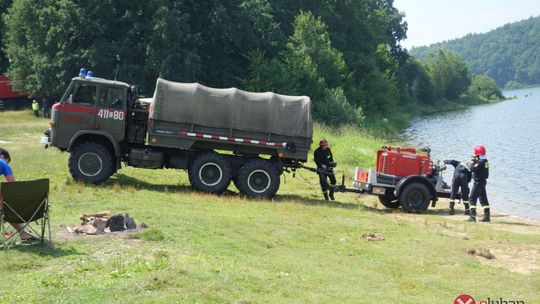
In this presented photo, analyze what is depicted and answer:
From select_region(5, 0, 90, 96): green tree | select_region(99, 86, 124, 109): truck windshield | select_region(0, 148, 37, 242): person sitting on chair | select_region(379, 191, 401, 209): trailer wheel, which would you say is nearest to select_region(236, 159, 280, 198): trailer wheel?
select_region(379, 191, 401, 209): trailer wheel

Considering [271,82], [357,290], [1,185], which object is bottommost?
[357,290]

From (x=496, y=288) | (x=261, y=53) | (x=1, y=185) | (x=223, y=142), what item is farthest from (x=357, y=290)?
(x=261, y=53)

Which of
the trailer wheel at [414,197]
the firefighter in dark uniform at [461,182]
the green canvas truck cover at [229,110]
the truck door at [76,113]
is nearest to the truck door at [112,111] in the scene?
the truck door at [76,113]

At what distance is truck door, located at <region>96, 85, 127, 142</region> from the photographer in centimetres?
1827

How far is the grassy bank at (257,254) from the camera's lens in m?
8.50

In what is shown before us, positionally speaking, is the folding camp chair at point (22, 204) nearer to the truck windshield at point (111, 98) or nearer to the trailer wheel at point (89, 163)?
the trailer wheel at point (89, 163)

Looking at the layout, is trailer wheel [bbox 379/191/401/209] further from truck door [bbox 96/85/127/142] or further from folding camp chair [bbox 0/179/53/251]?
folding camp chair [bbox 0/179/53/251]

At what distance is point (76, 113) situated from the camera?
59.7 ft

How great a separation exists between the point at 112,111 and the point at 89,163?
1.70 m

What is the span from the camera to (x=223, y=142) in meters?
18.1

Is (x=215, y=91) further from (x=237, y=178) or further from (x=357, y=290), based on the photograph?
(x=357, y=290)

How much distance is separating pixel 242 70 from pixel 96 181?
1641 inches

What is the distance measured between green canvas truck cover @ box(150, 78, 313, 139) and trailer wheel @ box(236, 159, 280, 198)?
105 cm

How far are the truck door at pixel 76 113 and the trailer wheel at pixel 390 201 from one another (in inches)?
373
